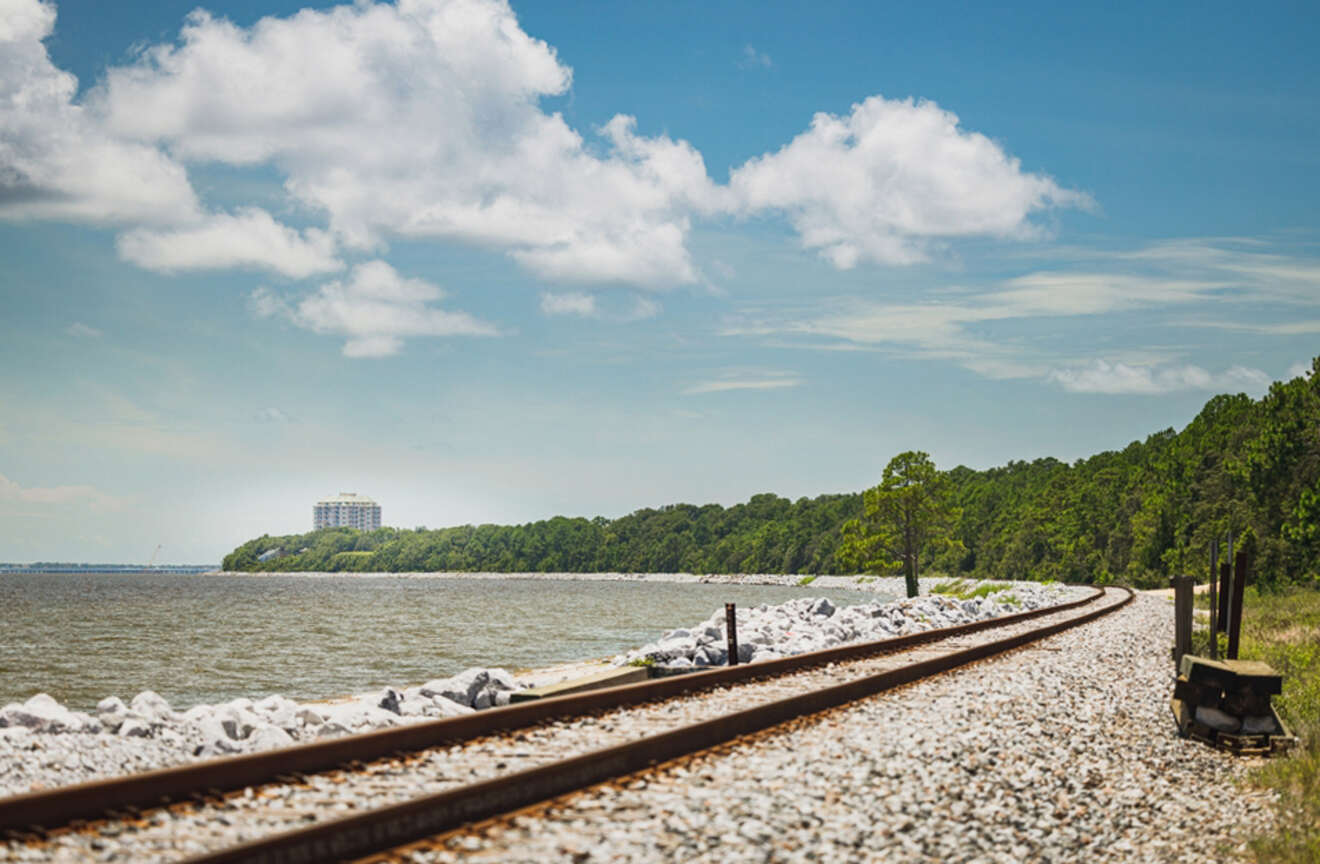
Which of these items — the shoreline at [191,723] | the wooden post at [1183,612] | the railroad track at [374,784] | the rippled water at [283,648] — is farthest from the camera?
the rippled water at [283,648]

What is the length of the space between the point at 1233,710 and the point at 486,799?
7728 millimetres

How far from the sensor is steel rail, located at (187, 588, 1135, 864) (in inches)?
192

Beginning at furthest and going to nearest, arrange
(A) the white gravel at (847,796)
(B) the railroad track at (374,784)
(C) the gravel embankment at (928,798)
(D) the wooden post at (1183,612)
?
(D) the wooden post at (1183,612)
(C) the gravel embankment at (928,798)
(A) the white gravel at (847,796)
(B) the railroad track at (374,784)

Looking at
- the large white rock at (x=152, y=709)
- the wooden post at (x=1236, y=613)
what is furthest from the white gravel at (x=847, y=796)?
the wooden post at (x=1236, y=613)

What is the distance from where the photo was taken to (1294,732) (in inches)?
408

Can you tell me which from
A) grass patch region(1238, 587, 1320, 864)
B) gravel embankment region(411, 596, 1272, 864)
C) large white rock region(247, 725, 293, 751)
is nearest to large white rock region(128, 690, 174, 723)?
large white rock region(247, 725, 293, 751)

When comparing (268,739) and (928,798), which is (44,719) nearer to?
(268,739)

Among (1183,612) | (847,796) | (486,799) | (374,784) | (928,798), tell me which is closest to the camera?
(486,799)

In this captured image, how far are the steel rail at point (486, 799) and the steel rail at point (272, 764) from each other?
1.42 meters

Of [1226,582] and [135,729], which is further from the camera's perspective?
[1226,582]

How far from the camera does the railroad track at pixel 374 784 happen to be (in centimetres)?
521

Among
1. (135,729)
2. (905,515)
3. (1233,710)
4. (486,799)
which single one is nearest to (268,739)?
(135,729)

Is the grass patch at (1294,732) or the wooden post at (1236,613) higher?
the wooden post at (1236,613)

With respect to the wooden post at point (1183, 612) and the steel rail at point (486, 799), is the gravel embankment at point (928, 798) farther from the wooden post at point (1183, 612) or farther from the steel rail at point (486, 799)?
the wooden post at point (1183, 612)
